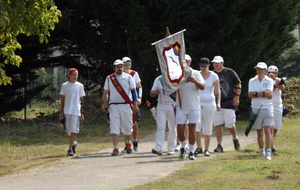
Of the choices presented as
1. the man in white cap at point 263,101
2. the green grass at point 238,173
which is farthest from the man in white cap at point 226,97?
the man in white cap at point 263,101

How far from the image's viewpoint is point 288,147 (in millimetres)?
14578

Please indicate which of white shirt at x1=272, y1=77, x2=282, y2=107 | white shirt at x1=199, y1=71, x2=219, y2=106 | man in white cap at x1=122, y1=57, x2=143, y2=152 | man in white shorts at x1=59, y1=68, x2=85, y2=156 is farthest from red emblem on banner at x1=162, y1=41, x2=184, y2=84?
man in white shorts at x1=59, y1=68, x2=85, y2=156

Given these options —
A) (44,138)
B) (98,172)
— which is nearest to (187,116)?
(98,172)

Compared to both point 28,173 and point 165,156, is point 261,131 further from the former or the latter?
point 28,173

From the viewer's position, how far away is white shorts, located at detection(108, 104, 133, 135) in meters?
13.8

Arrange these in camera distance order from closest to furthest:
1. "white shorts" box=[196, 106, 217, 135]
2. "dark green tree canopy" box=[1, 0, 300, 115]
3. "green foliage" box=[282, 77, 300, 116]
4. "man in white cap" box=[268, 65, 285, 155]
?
"man in white cap" box=[268, 65, 285, 155], "white shorts" box=[196, 106, 217, 135], "dark green tree canopy" box=[1, 0, 300, 115], "green foliage" box=[282, 77, 300, 116]

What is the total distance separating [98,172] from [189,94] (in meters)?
2.52

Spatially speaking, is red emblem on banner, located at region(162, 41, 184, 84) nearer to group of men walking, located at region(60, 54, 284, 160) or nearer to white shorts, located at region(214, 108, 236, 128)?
group of men walking, located at region(60, 54, 284, 160)

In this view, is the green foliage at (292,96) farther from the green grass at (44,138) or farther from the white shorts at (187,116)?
the white shorts at (187,116)

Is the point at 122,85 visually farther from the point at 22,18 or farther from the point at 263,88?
the point at 263,88

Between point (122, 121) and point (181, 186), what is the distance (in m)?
4.72

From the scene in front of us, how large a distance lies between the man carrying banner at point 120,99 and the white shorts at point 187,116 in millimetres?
1573

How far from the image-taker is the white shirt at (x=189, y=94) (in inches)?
492

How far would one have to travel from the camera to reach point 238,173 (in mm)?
10375
